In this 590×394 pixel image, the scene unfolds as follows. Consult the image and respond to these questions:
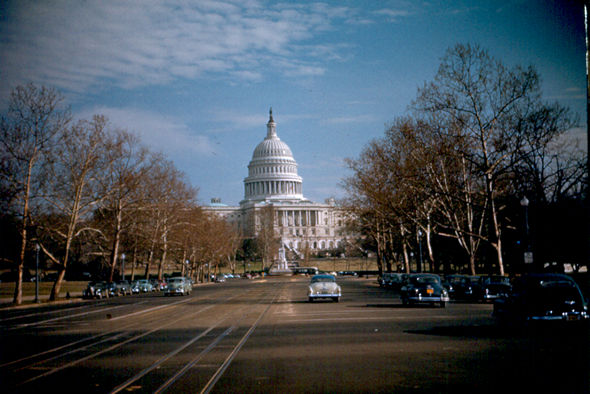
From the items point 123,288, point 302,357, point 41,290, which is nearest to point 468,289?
point 302,357

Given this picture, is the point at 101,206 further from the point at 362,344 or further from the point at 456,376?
the point at 456,376

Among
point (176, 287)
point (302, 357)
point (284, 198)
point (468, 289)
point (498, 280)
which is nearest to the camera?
point (302, 357)

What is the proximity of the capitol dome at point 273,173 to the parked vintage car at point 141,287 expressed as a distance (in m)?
125

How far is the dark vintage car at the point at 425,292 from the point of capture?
28250 millimetres

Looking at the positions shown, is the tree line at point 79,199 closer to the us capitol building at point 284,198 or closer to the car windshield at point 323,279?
the car windshield at point 323,279

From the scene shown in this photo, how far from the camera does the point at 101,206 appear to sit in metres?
53.9

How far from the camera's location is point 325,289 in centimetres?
3434

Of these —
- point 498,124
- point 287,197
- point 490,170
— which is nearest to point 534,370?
point 490,170

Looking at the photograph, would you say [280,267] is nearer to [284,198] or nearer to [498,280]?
[284,198]

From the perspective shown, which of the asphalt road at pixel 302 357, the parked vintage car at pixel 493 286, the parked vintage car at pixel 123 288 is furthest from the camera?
the parked vintage car at pixel 123 288

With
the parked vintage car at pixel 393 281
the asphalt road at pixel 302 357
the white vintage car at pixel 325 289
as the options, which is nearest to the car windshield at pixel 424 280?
the white vintage car at pixel 325 289

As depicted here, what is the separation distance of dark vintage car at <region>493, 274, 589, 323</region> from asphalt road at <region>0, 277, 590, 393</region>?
36 cm

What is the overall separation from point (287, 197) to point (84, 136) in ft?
487

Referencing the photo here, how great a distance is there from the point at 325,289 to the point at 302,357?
21645 mm
